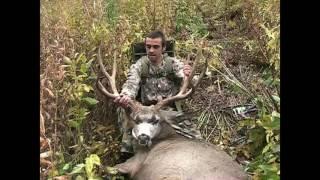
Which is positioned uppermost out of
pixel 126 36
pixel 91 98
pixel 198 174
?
pixel 126 36

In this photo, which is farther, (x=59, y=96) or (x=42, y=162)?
(x=59, y=96)

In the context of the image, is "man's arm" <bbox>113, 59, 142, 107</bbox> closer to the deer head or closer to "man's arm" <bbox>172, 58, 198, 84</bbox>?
the deer head

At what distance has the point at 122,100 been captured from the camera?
6.49m

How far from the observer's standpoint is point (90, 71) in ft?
23.2

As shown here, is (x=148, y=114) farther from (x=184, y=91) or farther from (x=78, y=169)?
(x=78, y=169)

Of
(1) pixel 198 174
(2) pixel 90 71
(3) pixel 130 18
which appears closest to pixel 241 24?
(3) pixel 130 18

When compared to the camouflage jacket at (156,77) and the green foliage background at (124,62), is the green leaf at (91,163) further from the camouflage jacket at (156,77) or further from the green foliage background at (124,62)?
the camouflage jacket at (156,77)

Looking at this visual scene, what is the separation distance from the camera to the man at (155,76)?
661 cm

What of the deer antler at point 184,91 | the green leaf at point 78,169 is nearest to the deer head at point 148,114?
the deer antler at point 184,91

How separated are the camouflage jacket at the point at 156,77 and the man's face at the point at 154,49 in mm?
58

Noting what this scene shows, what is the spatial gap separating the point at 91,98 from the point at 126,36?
0.86 metres

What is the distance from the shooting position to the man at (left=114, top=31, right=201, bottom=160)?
661cm

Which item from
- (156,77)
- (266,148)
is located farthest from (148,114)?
(266,148)

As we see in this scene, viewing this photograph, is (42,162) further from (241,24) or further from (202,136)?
(241,24)
